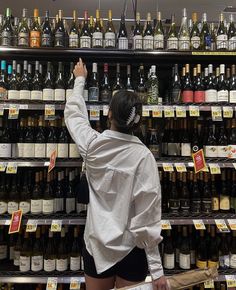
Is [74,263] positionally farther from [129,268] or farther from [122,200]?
[122,200]

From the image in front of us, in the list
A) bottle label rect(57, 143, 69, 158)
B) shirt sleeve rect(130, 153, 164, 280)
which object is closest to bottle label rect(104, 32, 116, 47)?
bottle label rect(57, 143, 69, 158)

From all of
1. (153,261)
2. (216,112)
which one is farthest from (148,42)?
(153,261)

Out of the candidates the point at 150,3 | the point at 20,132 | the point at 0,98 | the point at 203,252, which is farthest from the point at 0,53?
the point at 150,3

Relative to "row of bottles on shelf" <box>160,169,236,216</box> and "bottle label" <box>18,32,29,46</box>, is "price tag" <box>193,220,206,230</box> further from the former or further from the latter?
"bottle label" <box>18,32,29,46</box>

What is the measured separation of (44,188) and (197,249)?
131cm

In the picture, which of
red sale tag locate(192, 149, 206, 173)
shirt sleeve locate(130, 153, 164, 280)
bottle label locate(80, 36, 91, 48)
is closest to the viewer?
shirt sleeve locate(130, 153, 164, 280)

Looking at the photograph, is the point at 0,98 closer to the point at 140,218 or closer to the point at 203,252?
the point at 140,218

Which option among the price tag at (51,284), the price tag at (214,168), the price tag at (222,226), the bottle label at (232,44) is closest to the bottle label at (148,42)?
the bottle label at (232,44)

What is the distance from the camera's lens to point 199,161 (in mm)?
2072

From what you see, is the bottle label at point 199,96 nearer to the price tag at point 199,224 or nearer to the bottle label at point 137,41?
the bottle label at point 137,41

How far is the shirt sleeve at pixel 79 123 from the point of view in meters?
1.44

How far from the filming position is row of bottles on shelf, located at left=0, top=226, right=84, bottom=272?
6.87 ft

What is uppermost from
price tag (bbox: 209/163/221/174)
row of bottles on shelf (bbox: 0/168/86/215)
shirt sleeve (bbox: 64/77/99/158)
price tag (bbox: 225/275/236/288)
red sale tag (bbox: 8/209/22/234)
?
shirt sleeve (bbox: 64/77/99/158)

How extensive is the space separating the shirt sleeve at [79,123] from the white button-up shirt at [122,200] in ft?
0.20
